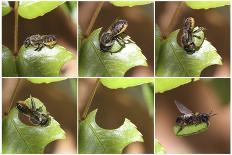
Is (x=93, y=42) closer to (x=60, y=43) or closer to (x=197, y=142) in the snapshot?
(x=60, y=43)

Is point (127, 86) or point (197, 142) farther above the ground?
point (127, 86)

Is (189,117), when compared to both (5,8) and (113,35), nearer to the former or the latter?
(113,35)

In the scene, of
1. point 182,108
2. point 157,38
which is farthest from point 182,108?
point 157,38

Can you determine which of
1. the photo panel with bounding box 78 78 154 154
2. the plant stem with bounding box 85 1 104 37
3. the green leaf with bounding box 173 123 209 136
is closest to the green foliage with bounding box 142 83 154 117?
the photo panel with bounding box 78 78 154 154

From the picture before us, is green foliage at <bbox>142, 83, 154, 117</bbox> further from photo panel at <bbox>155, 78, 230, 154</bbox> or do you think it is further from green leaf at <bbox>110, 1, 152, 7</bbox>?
green leaf at <bbox>110, 1, 152, 7</bbox>


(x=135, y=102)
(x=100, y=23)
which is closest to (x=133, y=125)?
(x=135, y=102)

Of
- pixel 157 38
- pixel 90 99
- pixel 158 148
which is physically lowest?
pixel 158 148
